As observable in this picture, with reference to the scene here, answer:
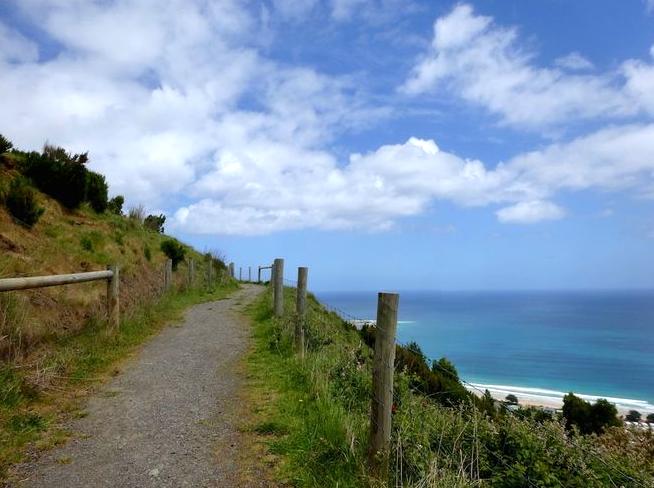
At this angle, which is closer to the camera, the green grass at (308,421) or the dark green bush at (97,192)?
the green grass at (308,421)

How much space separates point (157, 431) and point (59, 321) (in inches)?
196

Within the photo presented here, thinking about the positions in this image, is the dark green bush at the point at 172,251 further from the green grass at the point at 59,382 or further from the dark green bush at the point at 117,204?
the green grass at the point at 59,382

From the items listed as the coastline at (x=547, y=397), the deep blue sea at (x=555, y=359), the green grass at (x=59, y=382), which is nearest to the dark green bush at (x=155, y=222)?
the deep blue sea at (x=555, y=359)

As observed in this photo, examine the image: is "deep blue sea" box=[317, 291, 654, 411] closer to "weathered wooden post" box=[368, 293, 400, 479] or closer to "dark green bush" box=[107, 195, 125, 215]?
"dark green bush" box=[107, 195, 125, 215]

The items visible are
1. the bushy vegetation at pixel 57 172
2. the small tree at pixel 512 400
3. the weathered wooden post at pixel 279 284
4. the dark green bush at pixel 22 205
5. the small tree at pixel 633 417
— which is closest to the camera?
the small tree at pixel 512 400

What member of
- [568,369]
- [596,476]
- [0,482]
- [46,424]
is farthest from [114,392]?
[568,369]

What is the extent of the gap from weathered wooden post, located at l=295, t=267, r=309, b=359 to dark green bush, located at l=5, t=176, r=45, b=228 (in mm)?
8603

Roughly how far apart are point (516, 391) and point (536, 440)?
204 feet

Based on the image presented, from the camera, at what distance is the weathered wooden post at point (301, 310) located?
8.85 m

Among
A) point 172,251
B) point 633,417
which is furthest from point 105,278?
point 633,417

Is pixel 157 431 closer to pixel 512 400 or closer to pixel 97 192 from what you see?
pixel 512 400

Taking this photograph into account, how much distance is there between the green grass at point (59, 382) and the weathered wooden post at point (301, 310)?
125 inches

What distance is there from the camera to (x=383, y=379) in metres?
4.11


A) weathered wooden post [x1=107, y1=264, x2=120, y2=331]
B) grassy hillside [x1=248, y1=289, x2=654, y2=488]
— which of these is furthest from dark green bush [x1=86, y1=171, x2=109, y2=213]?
grassy hillside [x1=248, y1=289, x2=654, y2=488]
